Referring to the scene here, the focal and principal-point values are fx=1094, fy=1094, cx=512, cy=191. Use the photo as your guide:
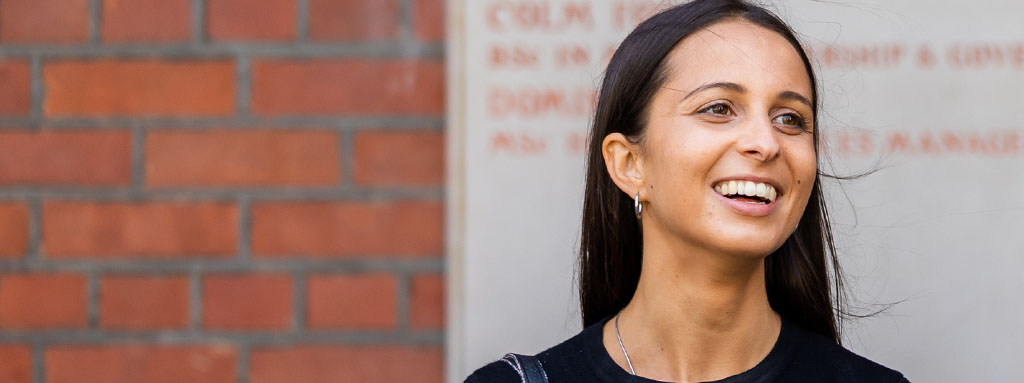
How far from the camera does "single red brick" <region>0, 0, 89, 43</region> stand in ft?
7.27

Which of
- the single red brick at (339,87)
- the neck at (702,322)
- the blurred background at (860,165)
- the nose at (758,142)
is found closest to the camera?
the nose at (758,142)

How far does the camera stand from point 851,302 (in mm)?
2016

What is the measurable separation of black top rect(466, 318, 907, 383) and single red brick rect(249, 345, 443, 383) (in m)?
0.61

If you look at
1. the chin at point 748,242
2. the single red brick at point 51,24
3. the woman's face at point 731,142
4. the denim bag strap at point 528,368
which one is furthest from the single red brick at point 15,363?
the chin at point 748,242

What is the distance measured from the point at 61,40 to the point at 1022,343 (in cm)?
197

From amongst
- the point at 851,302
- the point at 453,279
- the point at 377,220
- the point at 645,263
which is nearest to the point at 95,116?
the point at 377,220

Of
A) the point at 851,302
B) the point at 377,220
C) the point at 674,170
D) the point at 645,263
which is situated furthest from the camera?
the point at 377,220

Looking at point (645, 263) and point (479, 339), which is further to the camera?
point (479, 339)

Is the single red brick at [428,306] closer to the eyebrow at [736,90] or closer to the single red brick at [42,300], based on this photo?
the single red brick at [42,300]

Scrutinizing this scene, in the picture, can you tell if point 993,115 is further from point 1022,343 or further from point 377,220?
point 377,220

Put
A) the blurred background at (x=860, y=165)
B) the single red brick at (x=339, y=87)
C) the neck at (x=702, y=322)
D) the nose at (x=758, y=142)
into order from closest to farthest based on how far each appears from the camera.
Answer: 1. the nose at (x=758, y=142)
2. the neck at (x=702, y=322)
3. the blurred background at (x=860, y=165)
4. the single red brick at (x=339, y=87)

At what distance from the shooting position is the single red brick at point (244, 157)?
2205mm

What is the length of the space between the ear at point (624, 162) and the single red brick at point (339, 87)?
0.66 m

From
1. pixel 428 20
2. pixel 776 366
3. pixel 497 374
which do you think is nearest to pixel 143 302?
pixel 428 20
